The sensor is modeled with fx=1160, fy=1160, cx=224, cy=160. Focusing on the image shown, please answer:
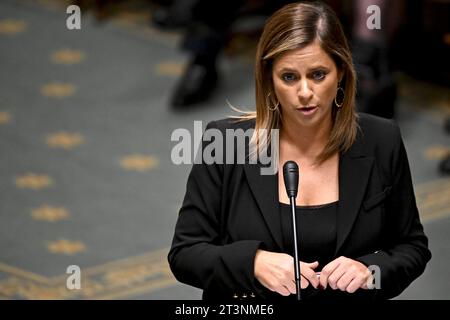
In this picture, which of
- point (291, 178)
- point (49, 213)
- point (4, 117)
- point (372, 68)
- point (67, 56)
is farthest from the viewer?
point (67, 56)

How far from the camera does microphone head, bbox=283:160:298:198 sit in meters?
2.32

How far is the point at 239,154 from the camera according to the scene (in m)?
2.58

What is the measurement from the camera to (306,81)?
2.42 m

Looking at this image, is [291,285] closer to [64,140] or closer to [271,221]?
[271,221]

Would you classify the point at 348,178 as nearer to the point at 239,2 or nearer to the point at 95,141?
the point at 95,141

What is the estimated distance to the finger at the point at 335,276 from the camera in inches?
92.5

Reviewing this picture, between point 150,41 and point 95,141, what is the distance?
1303 mm

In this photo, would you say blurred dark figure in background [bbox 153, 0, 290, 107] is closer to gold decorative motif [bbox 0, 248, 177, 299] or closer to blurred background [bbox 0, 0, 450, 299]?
blurred background [bbox 0, 0, 450, 299]

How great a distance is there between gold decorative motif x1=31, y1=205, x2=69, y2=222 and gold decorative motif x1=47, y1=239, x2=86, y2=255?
0.20m

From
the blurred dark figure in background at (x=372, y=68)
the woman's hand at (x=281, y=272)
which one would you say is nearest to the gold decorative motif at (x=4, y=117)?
the blurred dark figure in background at (x=372, y=68)

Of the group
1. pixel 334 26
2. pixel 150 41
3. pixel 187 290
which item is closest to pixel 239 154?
pixel 334 26

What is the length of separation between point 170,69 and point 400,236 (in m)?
3.93

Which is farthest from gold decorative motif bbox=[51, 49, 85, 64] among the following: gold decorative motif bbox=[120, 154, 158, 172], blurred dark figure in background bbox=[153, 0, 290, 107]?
gold decorative motif bbox=[120, 154, 158, 172]

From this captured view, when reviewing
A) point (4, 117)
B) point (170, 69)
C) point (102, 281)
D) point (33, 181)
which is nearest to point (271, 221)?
point (102, 281)
